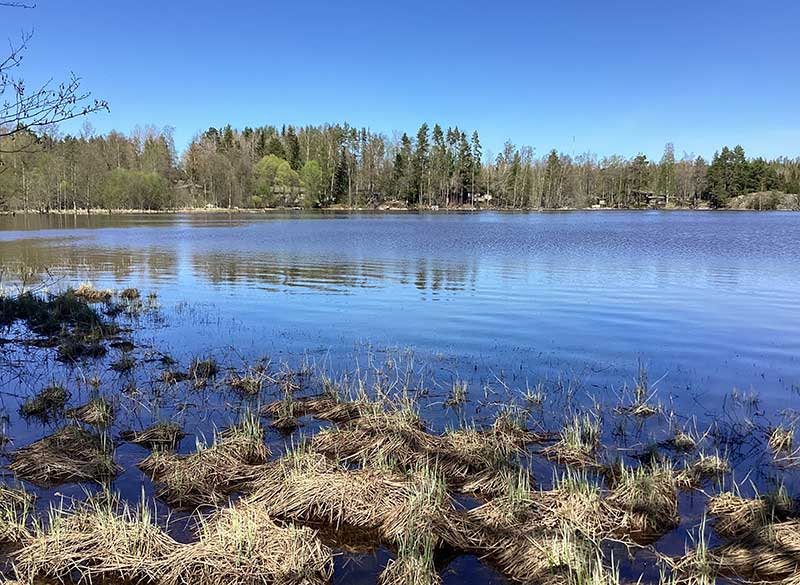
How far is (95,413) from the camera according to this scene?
7.73m

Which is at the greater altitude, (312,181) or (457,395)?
(312,181)

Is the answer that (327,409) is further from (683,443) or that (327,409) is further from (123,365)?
(683,443)

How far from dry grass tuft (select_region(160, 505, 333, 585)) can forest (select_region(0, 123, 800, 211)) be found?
109577 millimetres

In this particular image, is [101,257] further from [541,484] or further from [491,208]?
[491,208]

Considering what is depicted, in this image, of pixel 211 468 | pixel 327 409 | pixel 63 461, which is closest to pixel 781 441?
pixel 327 409

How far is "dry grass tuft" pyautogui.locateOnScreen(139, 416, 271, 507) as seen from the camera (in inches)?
226

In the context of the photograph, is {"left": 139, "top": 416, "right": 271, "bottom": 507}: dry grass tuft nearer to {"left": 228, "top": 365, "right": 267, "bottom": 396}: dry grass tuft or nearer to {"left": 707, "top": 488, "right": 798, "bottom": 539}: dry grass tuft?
{"left": 228, "top": 365, "right": 267, "bottom": 396}: dry grass tuft

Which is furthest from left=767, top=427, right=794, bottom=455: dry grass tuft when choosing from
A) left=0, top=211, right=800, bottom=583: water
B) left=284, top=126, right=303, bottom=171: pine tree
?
left=284, top=126, right=303, bottom=171: pine tree

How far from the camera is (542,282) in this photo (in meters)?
22.0

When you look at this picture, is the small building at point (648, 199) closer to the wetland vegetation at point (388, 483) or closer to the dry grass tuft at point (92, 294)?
the dry grass tuft at point (92, 294)

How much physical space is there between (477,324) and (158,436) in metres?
9.37

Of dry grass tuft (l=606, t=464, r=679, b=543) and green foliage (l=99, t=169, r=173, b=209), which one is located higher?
green foliage (l=99, t=169, r=173, b=209)

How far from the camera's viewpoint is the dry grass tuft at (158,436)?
277 inches

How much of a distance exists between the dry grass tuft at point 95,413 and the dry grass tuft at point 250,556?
12.2ft
